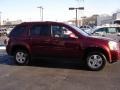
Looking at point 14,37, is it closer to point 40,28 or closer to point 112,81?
point 40,28

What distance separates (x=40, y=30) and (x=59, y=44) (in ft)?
3.46

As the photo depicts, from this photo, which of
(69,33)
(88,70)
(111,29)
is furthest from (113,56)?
(111,29)

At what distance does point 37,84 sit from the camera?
8.64 metres

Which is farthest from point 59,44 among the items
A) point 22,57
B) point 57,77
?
point 57,77

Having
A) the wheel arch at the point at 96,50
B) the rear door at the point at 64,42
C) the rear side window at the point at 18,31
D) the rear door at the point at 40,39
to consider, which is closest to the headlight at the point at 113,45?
the wheel arch at the point at 96,50

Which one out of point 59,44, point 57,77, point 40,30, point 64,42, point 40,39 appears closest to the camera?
point 57,77

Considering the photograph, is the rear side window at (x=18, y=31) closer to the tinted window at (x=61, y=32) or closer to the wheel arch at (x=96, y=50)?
the tinted window at (x=61, y=32)

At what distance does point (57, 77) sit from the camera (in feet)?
32.0

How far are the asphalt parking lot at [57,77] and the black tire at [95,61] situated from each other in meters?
0.22

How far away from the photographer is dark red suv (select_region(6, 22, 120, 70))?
11.1 metres

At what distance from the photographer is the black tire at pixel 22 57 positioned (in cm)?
1241

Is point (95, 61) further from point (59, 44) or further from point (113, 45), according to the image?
point (59, 44)

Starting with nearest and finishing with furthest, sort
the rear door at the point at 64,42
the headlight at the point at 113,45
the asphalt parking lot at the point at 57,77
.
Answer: the asphalt parking lot at the point at 57,77
the headlight at the point at 113,45
the rear door at the point at 64,42

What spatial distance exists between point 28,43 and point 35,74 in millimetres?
2162
